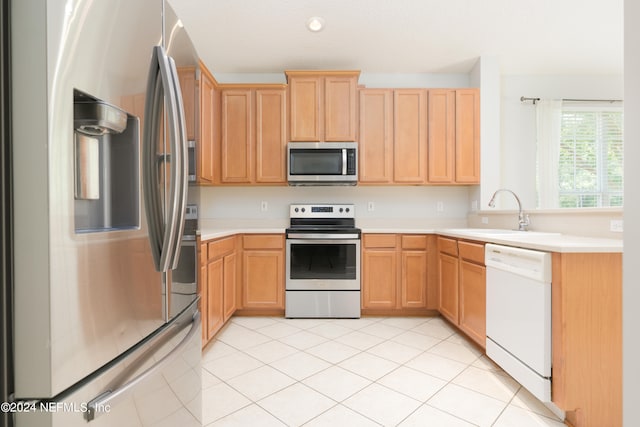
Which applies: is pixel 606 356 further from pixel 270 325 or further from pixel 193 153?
pixel 270 325

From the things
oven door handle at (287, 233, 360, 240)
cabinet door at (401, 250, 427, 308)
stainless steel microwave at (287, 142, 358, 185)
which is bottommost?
cabinet door at (401, 250, 427, 308)

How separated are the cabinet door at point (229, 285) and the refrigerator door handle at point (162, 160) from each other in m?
2.00

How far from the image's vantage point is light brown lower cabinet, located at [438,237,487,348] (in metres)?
2.29

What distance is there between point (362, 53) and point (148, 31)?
2.94 metres

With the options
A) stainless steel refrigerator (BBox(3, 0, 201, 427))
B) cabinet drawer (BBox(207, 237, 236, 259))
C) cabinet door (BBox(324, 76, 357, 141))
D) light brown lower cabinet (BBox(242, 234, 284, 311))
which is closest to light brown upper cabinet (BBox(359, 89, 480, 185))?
cabinet door (BBox(324, 76, 357, 141))

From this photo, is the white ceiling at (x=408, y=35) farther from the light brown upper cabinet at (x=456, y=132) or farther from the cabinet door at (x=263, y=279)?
the cabinet door at (x=263, y=279)

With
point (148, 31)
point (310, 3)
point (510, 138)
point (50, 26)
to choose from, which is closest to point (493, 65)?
point (510, 138)

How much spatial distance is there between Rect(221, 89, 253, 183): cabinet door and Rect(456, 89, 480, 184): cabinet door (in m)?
2.34

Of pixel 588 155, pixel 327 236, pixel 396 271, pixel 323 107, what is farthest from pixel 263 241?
pixel 588 155

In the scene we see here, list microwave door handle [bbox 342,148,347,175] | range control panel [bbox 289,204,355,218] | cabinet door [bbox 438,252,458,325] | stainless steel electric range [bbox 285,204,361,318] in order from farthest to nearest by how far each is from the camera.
Result: range control panel [bbox 289,204,355,218]
microwave door handle [bbox 342,148,347,175]
stainless steel electric range [bbox 285,204,361,318]
cabinet door [bbox 438,252,458,325]

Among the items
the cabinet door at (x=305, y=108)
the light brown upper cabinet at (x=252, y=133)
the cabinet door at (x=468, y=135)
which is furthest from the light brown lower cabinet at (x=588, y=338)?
the light brown upper cabinet at (x=252, y=133)

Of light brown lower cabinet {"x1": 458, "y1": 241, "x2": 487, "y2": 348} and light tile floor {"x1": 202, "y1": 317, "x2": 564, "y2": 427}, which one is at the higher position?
light brown lower cabinet {"x1": 458, "y1": 241, "x2": 487, "y2": 348}

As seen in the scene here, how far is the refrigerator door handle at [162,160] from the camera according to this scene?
0.85 m

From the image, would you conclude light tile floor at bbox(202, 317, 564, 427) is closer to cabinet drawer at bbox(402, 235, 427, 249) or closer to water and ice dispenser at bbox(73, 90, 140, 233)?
cabinet drawer at bbox(402, 235, 427, 249)
